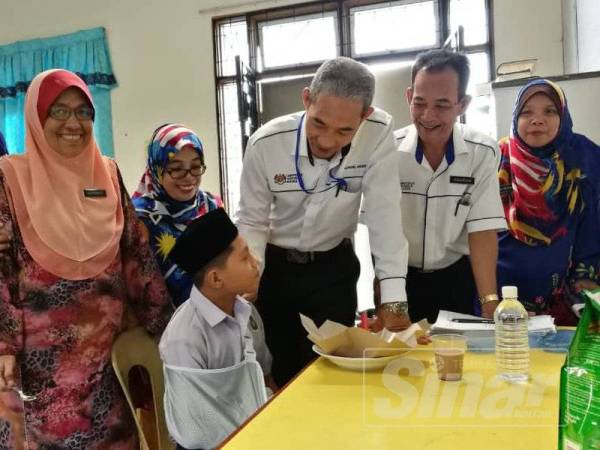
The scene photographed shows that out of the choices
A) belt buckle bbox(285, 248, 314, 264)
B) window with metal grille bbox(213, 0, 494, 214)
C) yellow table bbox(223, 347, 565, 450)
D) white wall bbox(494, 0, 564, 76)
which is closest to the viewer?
yellow table bbox(223, 347, 565, 450)

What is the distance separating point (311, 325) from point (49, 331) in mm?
727

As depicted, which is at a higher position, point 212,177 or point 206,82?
point 206,82

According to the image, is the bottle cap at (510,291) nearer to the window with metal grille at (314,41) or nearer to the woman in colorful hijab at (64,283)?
the woman in colorful hijab at (64,283)

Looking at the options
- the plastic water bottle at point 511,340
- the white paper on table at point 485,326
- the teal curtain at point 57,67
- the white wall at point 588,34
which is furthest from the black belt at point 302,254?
the teal curtain at point 57,67

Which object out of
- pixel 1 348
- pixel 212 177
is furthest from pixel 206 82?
pixel 1 348

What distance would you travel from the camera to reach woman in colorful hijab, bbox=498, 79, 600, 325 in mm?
1856

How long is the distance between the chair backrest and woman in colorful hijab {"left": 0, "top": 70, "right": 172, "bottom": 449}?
0.04 meters

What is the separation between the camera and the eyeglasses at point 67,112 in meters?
1.52

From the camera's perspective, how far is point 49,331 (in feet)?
4.61

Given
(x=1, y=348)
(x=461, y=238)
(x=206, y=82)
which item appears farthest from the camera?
(x=206, y=82)

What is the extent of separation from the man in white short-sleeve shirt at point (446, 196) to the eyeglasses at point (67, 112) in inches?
40.0

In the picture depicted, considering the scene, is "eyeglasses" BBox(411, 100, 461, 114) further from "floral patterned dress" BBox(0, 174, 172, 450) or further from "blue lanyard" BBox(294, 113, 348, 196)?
"floral patterned dress" BBox(0, 174, 172, 450)

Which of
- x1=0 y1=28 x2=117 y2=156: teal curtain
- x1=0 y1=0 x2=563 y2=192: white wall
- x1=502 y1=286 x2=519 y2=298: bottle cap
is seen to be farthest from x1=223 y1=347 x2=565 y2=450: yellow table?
x1=0 y1=28 x2=117 y2=156: teal curtain

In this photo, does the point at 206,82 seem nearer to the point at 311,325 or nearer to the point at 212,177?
the point at 212,177
